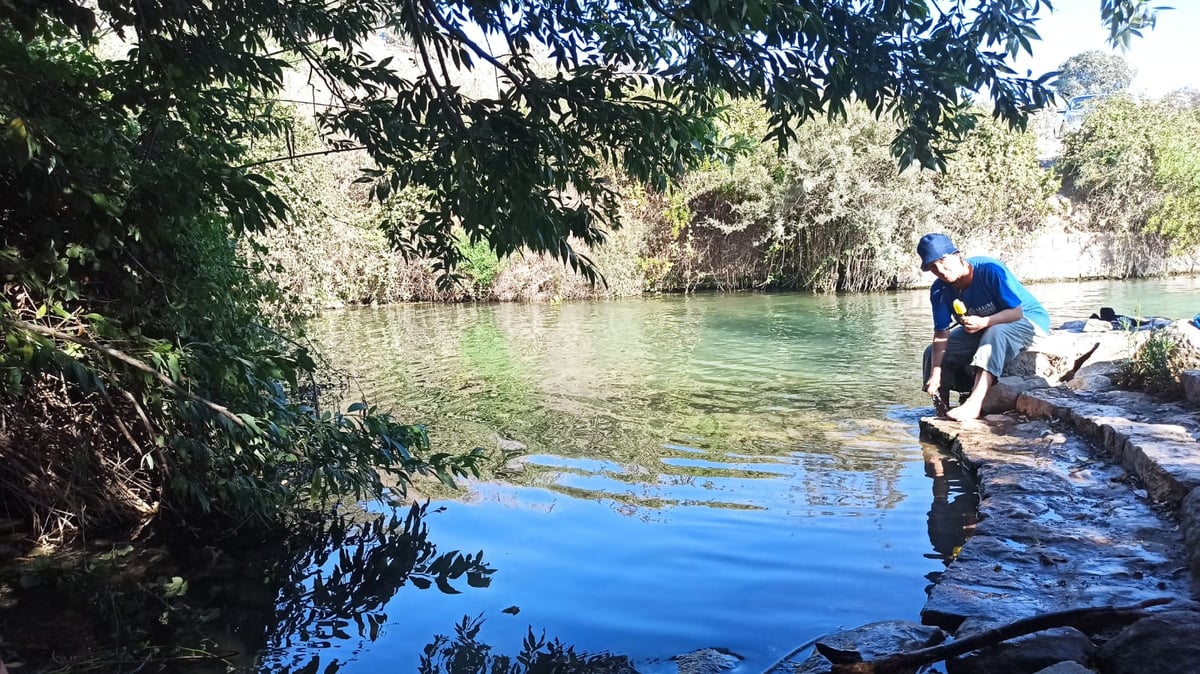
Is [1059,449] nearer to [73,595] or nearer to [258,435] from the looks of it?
[258,435]

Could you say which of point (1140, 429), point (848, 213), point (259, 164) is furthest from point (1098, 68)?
point (259, 164)

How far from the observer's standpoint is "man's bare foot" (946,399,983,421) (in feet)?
24.7

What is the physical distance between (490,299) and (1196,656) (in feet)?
78.6

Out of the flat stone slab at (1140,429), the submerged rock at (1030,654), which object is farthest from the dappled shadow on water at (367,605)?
the flat stone slab at (1140,429)

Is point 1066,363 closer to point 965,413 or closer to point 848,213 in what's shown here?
point 965,413

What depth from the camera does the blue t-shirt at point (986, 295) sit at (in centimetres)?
787

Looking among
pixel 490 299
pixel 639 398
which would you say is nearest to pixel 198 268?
pixel 639 398

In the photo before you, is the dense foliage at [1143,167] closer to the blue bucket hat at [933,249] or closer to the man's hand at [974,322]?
the man's hand at [974,322]

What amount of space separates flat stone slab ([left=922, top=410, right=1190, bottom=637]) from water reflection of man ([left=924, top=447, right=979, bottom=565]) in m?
0.14

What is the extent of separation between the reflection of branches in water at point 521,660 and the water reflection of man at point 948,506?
6.84 ft

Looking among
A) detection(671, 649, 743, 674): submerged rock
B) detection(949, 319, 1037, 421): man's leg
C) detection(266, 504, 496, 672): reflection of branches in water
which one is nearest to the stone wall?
detection(949, 319, 1037, 421): man's leg

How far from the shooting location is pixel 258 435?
4.17 m

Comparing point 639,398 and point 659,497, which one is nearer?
point 659,497

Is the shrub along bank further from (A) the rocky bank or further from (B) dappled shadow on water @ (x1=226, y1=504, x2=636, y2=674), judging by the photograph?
(B) dappled shadow on water @ (x1=226, y1=504, x2=636, y2=674)
